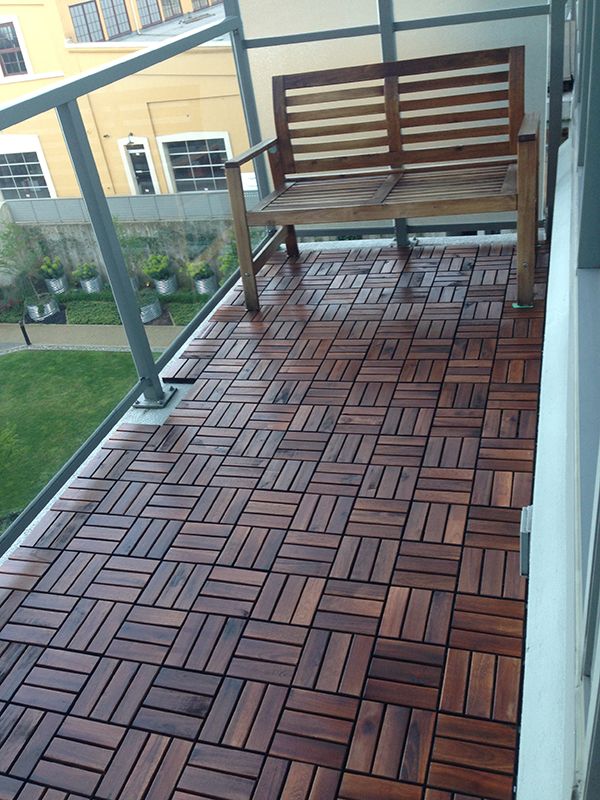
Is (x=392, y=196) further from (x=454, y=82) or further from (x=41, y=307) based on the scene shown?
(x=41, y=307)

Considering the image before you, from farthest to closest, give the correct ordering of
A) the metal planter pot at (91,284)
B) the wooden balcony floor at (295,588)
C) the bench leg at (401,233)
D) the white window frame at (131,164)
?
the bench leg at (401,233) → the white window frame at (131,164) → the metal planter pot at (91,284) → the wooden balcony floor at (295,588)

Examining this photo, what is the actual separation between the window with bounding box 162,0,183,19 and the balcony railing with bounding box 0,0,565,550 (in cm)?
435

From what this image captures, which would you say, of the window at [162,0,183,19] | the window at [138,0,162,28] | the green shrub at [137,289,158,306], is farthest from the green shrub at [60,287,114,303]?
the window at [138,0,162,28]

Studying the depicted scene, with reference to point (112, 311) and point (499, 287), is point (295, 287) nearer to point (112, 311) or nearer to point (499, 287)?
point (499, 287)

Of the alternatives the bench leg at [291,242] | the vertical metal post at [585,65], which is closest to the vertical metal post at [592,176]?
the vertical metal post at [585,65]

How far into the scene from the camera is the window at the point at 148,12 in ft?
31.5

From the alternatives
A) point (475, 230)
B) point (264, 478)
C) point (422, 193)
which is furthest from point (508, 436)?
point (475, 230)

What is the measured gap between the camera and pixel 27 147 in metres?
2.27

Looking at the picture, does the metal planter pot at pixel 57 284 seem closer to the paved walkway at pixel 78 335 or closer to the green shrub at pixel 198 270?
the paved walkway at pixel 78 335

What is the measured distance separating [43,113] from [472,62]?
2.09 meters

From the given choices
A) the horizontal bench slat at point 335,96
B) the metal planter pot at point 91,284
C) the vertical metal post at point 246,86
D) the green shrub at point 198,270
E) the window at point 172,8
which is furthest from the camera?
the window at point 172,8

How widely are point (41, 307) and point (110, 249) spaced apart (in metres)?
0.41

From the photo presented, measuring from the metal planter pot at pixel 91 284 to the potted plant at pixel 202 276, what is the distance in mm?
670

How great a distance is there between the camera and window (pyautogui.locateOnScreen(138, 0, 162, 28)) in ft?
31.5
